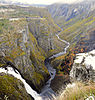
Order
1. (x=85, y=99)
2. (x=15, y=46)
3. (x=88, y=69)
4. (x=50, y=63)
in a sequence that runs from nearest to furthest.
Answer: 1. (x=85, y=99)
2. (x=88, y=69)
3. (x=15, y=46)
4. (x=50, y=63)

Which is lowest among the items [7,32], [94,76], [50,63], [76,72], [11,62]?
[50,63]

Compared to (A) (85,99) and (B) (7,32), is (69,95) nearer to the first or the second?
(A) (85,99)

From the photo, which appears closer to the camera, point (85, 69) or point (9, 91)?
point (9, 91)

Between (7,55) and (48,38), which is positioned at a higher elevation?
(7,55)

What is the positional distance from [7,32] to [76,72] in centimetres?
3658

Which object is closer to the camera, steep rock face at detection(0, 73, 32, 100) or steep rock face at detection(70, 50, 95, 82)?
steep rock face at detection(0, 73, 32, 100)

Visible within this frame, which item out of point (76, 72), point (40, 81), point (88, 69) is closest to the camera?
point (88, 69)

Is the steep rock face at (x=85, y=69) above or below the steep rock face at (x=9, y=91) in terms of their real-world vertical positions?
above

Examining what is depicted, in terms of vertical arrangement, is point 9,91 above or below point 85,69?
below

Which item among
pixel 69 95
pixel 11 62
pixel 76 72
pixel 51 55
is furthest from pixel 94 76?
pixel 51 55

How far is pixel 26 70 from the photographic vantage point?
47531 mm

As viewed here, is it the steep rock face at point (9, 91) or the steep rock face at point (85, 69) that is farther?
the steep rock face at point (85, 69)

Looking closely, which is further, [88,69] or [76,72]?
[76,72]

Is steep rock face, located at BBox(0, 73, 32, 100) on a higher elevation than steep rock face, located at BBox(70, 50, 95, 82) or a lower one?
lower
